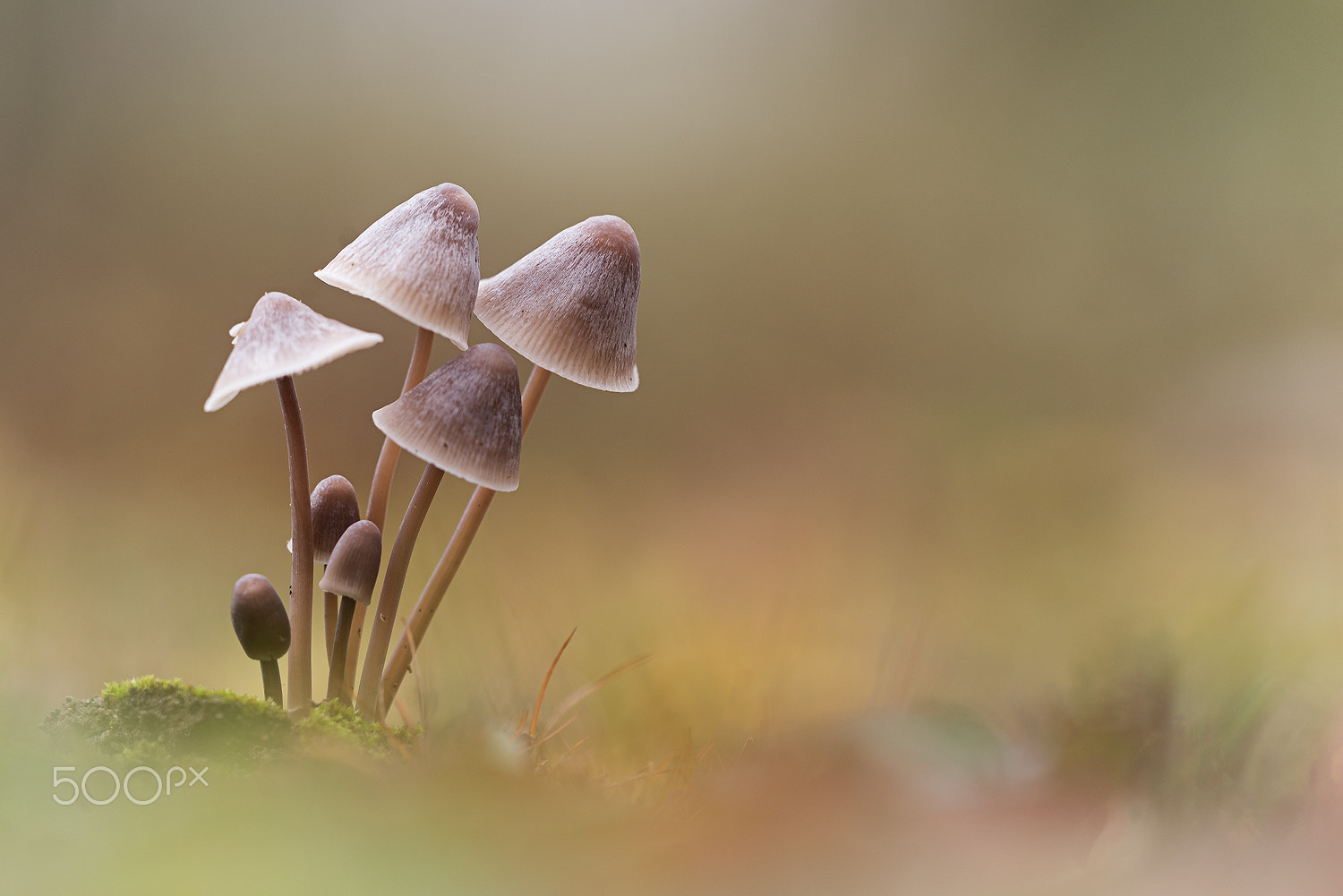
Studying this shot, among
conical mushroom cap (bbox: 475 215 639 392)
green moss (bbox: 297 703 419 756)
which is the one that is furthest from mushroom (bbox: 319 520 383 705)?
conical mushroom cap (bbox: 475 215 639 392)

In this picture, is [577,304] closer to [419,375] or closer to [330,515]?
[419,375]

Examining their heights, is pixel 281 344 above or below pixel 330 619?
above

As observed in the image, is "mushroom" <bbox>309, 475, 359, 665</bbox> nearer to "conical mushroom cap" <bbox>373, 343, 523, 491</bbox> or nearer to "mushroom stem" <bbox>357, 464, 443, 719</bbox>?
"mushroom stem" <bbox>357, 464, 443, 719</bbox>

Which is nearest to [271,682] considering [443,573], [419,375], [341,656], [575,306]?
[341,656]

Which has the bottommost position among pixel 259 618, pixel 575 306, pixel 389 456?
pixel 259 618

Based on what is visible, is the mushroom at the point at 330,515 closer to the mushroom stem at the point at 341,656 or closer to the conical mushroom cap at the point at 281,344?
the mushroom stem at the point at 341,656

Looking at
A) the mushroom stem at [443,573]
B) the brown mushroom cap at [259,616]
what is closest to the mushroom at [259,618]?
the brown mushroom cap at [259,616]

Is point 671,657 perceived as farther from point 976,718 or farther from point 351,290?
point 351,290
